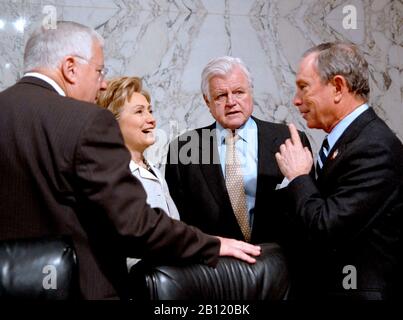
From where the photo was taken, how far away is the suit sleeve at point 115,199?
160 cm

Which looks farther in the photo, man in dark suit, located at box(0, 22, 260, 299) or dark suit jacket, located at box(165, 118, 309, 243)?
dark suit jacket, located at box(165, 118, 309, 243)

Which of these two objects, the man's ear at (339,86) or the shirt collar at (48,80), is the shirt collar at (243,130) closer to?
the man's ear at (339,86)

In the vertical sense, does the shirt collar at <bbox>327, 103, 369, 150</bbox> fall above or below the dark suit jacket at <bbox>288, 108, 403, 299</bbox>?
above

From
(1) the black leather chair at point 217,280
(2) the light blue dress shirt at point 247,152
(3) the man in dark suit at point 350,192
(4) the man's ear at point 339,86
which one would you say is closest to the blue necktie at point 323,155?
(3) the man in dark suit at point 350,192

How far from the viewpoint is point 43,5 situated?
3.67 m

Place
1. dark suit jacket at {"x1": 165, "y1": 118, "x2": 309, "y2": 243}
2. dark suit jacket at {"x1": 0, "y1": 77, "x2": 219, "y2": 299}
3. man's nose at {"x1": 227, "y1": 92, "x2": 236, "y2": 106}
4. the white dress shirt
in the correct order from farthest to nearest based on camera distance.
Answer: man's nose at {"x1": 227, "y1": 92, "x2": 236, "y2": 106}, dark suit jacket at {"x1": 165, "y1": 118, "x2": 309, "y2": 243}, the white dress shirt, dark suit jacket at {"x1": 0, "y1": 77, "x2": 219, "y2": 299}

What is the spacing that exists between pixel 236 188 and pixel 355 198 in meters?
0.97

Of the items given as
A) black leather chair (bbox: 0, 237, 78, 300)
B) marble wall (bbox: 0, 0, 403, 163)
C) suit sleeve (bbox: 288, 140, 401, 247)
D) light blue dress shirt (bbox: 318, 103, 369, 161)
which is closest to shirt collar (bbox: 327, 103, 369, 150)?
light blue dress shirt (bbox: 318, 103, 369, 161)

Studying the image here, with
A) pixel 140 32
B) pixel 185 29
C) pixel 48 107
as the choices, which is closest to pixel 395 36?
pixel 185 29

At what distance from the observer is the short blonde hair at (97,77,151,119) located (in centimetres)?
279

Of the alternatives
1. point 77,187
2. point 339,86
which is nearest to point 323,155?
point 339,86

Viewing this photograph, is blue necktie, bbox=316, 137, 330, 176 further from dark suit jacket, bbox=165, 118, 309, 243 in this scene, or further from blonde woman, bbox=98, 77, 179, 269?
blonde woman, bbox=98, 77, 179, 269

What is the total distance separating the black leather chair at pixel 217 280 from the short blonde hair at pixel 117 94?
1.11 meters

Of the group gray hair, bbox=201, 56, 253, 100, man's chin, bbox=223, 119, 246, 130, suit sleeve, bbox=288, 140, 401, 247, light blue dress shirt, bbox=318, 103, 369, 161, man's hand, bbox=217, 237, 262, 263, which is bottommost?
man's hand, bbox=217, 237, 262, 263
